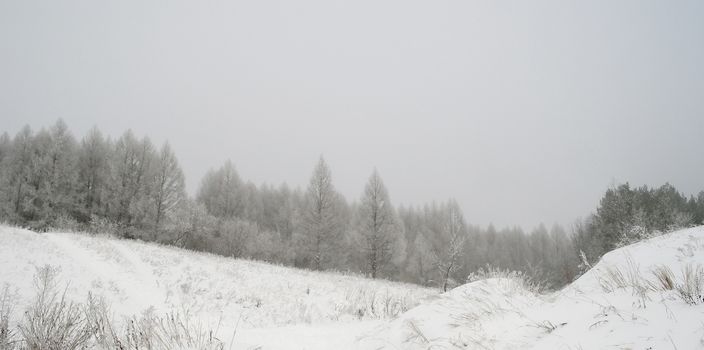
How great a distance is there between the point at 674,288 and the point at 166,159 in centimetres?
3637

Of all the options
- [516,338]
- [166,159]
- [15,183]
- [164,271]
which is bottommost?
[164,271]

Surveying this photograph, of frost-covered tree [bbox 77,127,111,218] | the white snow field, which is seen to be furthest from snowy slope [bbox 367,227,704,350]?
frost-covered tree [bbox 77,127,111,218]

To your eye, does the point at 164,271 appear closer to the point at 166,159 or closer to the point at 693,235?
the point at 693,235

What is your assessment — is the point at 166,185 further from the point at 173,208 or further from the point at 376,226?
the point at 376,226

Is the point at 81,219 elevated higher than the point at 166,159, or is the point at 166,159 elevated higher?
the point at 166,159

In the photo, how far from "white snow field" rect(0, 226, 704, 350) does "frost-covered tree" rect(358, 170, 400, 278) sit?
15.9m

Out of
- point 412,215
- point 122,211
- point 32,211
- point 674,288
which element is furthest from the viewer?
point 412,215

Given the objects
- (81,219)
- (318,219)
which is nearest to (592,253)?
(318,219)

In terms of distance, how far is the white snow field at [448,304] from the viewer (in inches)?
119

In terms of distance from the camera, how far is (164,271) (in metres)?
13.9

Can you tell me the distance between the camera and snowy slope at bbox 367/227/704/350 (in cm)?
269

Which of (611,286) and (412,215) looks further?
(412,215)

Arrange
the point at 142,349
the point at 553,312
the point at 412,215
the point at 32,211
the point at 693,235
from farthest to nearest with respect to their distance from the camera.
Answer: the point at 412,215 → the point at 32,211 → the point at 693,235 → the point at 142,349 → the point at 553,312

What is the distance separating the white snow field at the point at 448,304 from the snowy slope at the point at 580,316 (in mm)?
14
